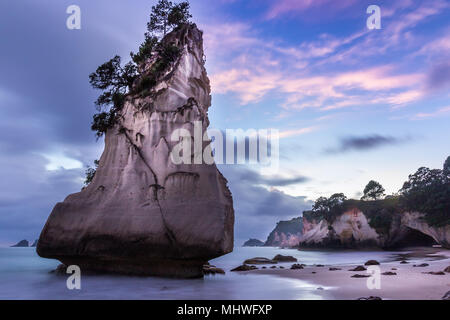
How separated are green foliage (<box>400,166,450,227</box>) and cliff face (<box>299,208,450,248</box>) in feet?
6.43

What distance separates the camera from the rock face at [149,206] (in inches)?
484

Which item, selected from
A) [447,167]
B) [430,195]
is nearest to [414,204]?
[430,195]

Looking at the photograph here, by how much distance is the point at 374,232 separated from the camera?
2046 inches

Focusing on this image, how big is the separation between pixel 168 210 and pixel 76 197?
4.71 metres

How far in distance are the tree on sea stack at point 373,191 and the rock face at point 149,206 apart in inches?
2308

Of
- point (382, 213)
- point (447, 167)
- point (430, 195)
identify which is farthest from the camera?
point (382, 213)

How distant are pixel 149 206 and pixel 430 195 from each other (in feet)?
125

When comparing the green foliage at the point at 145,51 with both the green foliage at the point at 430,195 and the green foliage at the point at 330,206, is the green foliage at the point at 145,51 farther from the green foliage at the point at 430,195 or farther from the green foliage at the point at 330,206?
the green foliage at the point at 330,206

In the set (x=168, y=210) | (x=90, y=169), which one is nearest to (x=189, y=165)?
(x=168, y=210)

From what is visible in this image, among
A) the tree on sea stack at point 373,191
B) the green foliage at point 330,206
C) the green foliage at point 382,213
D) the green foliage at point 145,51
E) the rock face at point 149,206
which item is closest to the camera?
the rock face at point 149,206

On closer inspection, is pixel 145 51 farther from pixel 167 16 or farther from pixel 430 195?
pixel 430 195

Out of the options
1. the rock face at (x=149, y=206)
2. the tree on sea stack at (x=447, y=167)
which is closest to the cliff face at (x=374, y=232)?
the tree on sea stack at (x=447, y=167)

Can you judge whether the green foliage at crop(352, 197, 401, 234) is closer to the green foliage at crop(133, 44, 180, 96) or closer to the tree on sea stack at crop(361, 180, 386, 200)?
the tree on sea stack at crop(361, 180, 386, 200)

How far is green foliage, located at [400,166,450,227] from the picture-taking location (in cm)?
3700
